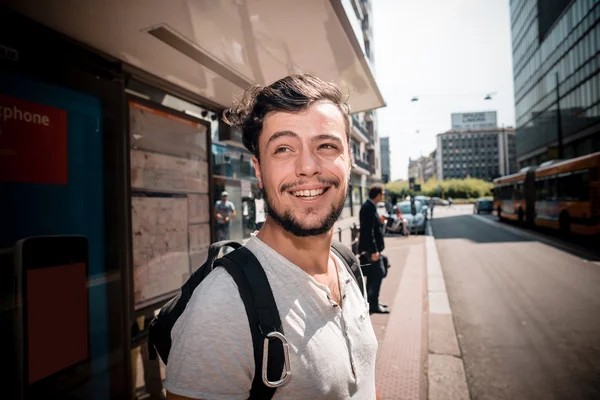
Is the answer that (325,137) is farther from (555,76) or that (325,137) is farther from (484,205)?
(484,205)

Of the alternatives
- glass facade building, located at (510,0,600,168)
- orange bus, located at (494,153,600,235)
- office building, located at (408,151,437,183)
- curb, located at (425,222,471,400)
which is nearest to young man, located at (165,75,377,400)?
curb, located at (425,222,471,400)

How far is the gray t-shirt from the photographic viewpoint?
105cm

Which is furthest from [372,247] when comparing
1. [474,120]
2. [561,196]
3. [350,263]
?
[474,120]

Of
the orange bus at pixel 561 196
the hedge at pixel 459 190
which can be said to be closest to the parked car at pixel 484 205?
the orange bus at pixel 561 196

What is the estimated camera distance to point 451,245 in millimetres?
13289

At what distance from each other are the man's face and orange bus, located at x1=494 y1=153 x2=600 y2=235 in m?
13.7

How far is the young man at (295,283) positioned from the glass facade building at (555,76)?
2634cm

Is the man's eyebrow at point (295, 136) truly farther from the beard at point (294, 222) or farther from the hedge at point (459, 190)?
the hedge at point (459, 190)

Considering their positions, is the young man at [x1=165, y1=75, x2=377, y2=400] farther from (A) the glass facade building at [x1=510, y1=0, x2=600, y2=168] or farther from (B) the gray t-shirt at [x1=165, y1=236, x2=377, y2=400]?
(A) the glass facade building at [x1=510, y1=0, x2=600, y2=168]

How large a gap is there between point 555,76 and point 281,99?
1353 inches

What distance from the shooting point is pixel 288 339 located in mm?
1185

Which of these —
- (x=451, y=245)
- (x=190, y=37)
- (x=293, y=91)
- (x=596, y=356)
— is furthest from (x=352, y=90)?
(x=451, y=245)

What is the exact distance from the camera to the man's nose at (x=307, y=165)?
148 centimetres

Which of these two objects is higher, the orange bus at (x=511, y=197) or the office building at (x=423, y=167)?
the office building at (x=423, y=167)
